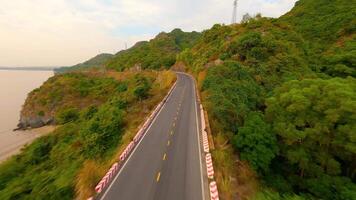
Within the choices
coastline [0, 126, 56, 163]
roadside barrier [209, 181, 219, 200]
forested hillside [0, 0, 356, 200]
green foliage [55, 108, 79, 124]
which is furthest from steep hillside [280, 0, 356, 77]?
coastline [0, 126, 56, 163]

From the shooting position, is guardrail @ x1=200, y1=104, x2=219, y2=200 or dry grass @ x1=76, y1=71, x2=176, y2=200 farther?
dry grass @ x1=76, y1=71, x2=176, y2=200

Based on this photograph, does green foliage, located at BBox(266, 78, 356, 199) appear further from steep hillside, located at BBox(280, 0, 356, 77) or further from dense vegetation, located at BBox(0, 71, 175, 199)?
steep hillside, located at BBox(280, 0, 356, 77)

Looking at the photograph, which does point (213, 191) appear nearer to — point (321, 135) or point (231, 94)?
point (321, 135)

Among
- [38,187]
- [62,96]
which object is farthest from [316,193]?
[62,96]

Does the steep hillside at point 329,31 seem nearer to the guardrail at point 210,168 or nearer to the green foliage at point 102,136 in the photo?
the guardrail at point 210,168

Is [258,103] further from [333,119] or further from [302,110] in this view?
[333,119]
